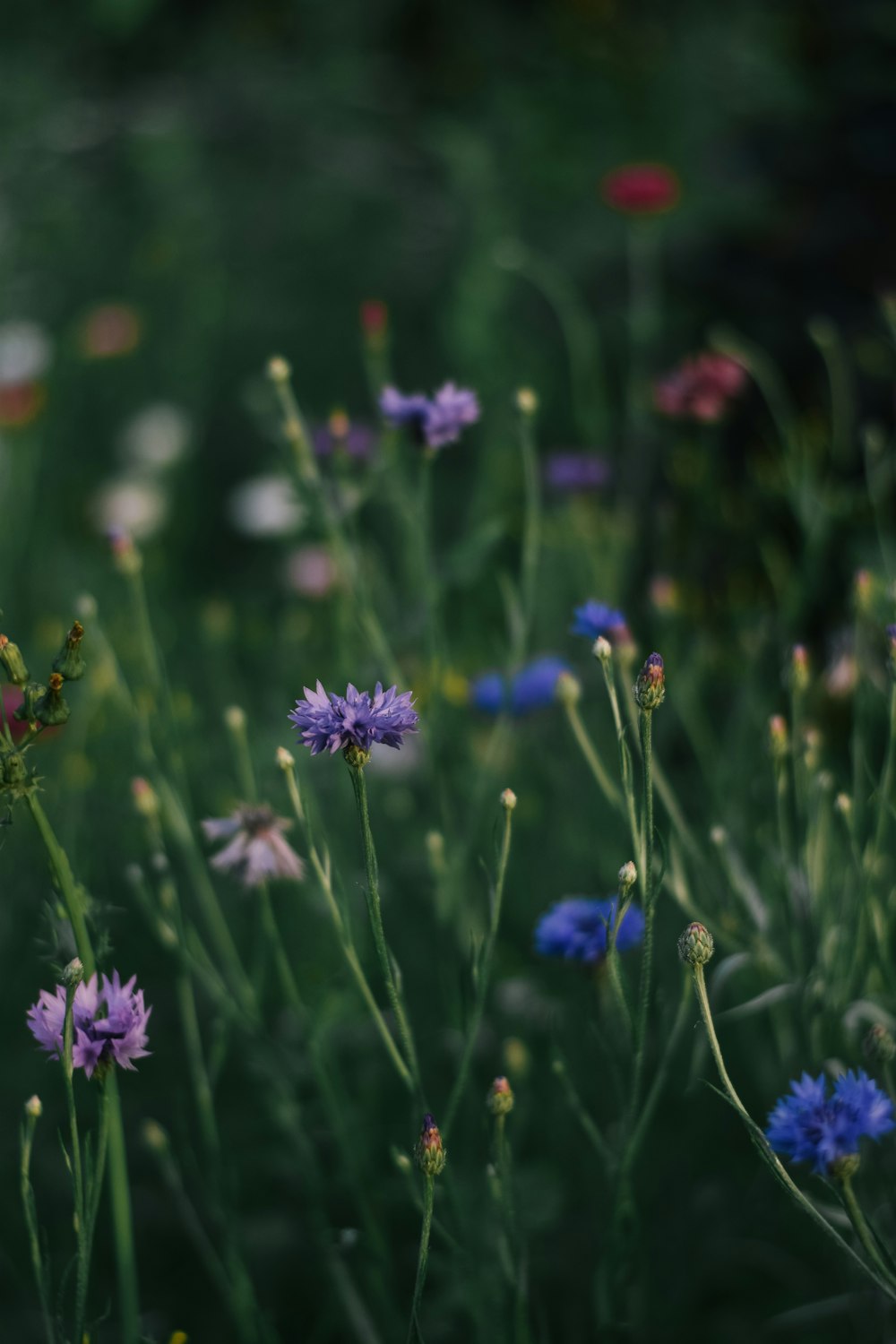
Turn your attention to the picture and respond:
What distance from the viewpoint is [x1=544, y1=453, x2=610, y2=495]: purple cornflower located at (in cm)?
142

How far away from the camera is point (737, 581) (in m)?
1.59

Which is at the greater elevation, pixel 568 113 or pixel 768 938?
pixel 568 113

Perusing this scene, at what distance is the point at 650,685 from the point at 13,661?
31 cm

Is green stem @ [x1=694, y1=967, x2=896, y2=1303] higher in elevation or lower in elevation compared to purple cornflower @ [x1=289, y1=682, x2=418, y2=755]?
lower

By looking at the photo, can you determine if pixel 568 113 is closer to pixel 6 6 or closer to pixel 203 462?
pixel 203 462

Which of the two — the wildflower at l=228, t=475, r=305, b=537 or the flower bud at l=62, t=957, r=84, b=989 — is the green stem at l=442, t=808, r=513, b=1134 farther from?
the wildflower at l=228, t=475, r=305, b=537

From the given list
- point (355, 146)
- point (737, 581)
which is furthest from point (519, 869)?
point (355, 146)

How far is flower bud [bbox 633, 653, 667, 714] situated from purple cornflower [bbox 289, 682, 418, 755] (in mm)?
117

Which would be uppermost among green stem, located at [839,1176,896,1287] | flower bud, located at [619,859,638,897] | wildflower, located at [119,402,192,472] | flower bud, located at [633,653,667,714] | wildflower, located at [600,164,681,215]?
wildflower, located at [119,402,192,472]

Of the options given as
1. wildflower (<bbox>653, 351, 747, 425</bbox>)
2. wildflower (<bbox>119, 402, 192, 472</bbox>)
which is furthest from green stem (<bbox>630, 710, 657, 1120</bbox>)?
wildflower (<bbox>119, 402, 192, 472</bbox>)

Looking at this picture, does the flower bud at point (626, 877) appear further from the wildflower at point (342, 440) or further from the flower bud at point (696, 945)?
the wildflower at point (342, 440)

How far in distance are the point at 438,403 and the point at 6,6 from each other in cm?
319

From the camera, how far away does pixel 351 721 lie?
1.94 feet

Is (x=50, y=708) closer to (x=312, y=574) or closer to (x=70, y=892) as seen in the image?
(x=70, y=892)
